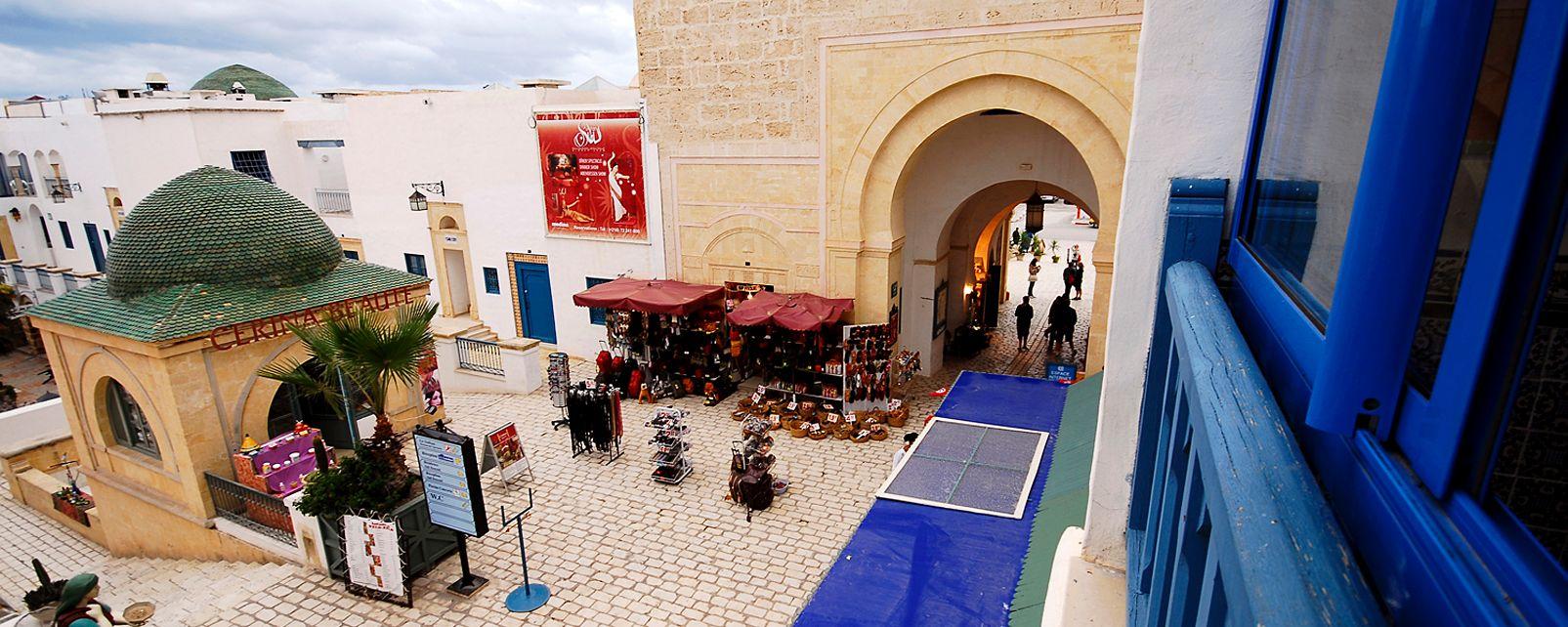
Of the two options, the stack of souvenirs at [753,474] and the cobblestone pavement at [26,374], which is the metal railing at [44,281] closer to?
the cobblestone pavement at [26,374]

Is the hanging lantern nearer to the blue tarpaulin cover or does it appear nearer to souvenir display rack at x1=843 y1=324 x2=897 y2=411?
souvenir display rack at x1=843 y1=324 x2=897 y2=411

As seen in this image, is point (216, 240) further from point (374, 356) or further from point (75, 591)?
point (75, 591)

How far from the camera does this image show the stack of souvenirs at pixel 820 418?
12.2 metres

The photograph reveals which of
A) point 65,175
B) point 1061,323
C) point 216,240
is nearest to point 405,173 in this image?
point 216,240

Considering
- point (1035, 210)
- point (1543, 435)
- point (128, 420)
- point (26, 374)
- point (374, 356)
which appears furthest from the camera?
point (26, 374)

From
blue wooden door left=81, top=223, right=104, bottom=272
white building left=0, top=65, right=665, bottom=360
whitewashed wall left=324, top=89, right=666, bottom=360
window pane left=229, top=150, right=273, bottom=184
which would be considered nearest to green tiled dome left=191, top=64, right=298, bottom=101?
white building left=0, top=65, right=665, bottom=360

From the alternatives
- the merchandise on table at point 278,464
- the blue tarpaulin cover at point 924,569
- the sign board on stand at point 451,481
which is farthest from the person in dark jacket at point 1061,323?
the merchandise on table at point 278,464

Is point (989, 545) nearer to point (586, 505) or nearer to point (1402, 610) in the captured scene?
point (586, 505)

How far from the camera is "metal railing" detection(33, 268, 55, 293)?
27.3 m

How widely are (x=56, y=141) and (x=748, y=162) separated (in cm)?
2899

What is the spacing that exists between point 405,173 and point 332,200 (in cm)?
626

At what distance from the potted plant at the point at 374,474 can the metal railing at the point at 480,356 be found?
627 cm

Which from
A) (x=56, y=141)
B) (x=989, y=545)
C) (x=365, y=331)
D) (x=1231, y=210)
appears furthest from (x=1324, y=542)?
(x=56, y=141)

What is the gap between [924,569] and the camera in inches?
271
